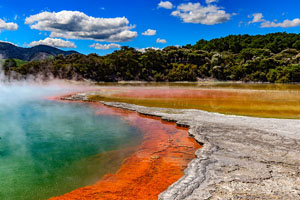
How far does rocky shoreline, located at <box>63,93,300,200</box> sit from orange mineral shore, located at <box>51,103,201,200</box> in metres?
0.49

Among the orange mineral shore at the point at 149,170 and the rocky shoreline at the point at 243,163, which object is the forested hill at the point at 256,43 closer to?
the rocky shoreline at the point at 243,163

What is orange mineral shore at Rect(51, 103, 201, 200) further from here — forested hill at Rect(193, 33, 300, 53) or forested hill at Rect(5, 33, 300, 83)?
forested hill at Rect(193, 33, 300, 53)

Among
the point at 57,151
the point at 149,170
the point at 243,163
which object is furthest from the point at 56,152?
the point at 243,163

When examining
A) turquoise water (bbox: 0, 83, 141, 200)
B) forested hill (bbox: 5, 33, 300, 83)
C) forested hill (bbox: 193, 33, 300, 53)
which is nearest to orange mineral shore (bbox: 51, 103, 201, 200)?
turquoise water (bbox: 0, 83, 141, 200)

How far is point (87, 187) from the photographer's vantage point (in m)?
5.87

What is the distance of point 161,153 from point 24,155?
4.70 m

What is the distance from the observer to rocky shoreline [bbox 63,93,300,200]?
4.92m

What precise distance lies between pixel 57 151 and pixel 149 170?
3.83 metres

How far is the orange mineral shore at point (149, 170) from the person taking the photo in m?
5.50

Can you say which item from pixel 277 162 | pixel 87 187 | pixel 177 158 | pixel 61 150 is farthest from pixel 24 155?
pixel 277 162

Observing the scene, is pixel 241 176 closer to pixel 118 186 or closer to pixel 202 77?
pixel 118 186

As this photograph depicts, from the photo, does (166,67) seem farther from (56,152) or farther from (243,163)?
(243,163)

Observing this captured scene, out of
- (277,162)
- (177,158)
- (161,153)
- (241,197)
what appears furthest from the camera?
(161,153)

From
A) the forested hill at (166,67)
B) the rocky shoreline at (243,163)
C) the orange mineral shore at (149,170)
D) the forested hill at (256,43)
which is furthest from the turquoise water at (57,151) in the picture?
the forested hill at (256,43)
